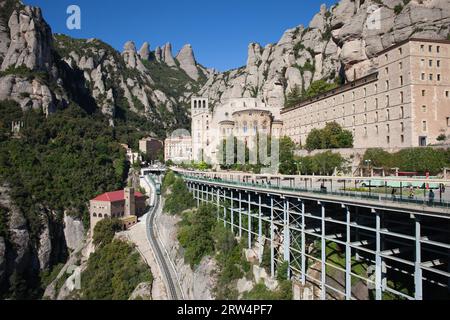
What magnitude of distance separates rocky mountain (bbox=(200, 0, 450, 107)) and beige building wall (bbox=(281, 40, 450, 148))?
4.48 metres

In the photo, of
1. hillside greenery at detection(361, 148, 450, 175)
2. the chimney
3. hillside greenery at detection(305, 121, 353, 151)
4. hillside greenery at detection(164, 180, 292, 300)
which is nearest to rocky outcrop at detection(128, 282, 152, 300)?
hillside greenery at detection(164, 180, 292, 300)

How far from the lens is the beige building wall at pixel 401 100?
4147cm

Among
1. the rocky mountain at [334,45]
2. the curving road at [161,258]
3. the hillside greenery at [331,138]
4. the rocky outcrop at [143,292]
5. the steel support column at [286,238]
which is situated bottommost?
the rocky outcrop at [143,292]

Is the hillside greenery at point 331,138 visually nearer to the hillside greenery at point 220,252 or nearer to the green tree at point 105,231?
the hillside greenery at point 220,252

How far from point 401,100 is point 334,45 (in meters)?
44.6

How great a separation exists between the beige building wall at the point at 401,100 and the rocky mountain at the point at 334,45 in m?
4.48

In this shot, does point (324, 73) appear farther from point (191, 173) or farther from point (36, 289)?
point (36, 289)

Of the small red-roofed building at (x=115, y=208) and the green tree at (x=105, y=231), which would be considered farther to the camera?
the small red-roofed building at (x=115, y=208)

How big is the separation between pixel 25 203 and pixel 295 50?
77.3 meters

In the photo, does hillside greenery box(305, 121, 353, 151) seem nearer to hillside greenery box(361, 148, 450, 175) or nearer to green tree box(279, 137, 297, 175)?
green tree box(279, 137, 297, 175)

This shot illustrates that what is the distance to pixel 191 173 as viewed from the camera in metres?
58.2

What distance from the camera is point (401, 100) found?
4316 cm

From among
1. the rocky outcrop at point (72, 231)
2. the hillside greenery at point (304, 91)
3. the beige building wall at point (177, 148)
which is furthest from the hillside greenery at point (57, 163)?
the hillside greenery at point (304, 91)

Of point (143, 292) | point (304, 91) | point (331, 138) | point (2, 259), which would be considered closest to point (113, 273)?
point (143, 292)
